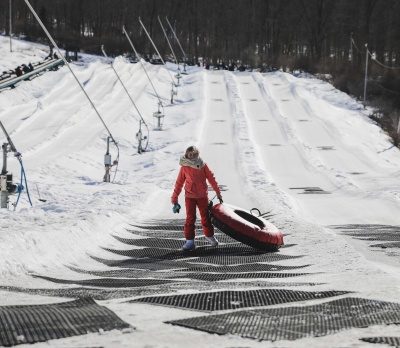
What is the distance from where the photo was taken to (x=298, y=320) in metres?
5.98

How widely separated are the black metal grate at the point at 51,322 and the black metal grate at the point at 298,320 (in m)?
0.57

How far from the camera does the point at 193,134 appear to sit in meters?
38.8

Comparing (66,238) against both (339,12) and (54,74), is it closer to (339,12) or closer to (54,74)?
(54,74)

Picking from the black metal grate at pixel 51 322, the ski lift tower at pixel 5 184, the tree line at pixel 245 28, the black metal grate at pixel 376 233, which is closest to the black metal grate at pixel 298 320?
the black metal grate at pixel 51 322

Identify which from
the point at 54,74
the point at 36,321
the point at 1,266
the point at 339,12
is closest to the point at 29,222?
the point at 1,266

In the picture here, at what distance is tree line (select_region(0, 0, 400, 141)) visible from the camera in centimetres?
8894

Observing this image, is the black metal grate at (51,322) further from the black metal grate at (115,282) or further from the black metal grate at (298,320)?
the black metal grate at (115,282)

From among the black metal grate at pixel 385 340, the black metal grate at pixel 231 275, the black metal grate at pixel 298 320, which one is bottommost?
the black metal grate at pixel 231 275

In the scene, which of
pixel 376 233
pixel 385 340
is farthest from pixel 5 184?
pixel 385 340

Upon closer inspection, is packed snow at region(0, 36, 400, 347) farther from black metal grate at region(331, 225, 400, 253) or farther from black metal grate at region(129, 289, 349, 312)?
black metal grate at region(331, 225, 400, 253)

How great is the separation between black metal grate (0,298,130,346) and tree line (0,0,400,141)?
68.0 metres

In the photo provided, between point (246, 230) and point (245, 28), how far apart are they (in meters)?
104

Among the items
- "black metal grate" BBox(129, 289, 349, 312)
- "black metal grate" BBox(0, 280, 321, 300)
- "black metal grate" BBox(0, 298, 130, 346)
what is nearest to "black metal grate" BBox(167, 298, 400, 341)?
"black metal grate" BBox(129, 289, 349, 312)

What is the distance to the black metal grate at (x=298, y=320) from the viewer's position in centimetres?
554
